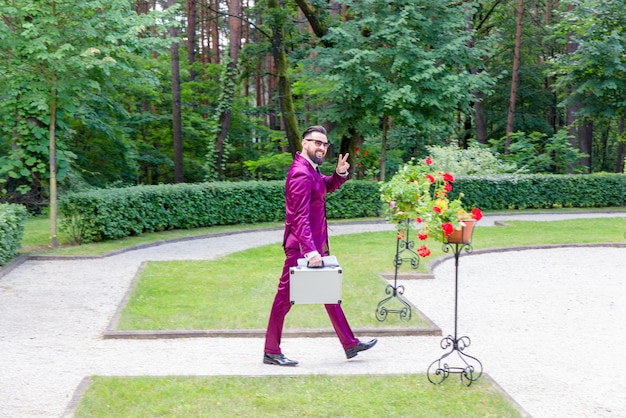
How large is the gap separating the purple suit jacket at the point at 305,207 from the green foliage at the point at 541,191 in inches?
665

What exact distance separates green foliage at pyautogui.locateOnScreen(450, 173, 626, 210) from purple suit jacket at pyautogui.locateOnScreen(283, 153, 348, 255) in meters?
16.9

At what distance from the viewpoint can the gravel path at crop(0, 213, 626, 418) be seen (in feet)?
20.6

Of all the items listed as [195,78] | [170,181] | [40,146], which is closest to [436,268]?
[40,146]

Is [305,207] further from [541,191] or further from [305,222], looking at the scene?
A: [541,191]

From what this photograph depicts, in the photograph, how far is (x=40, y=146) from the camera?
16.4 metres

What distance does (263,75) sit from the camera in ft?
88.4

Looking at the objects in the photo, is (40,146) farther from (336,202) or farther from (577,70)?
(577,70)

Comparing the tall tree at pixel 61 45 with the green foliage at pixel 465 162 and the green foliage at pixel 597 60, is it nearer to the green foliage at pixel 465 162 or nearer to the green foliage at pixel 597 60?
the green foliage at pixel 465 162

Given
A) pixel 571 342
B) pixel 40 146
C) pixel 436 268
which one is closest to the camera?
pixel 571 342

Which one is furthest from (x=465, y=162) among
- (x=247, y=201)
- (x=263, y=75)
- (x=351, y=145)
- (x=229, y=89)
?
(x=247, y=201)

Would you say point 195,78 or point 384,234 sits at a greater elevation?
point 195,78

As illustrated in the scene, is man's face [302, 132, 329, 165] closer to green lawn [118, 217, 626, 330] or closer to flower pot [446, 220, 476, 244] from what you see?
flower pot [446, 220, 476, 244]

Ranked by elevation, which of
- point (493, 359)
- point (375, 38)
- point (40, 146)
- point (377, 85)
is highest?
point (375, 38)

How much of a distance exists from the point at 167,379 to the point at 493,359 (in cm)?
305
